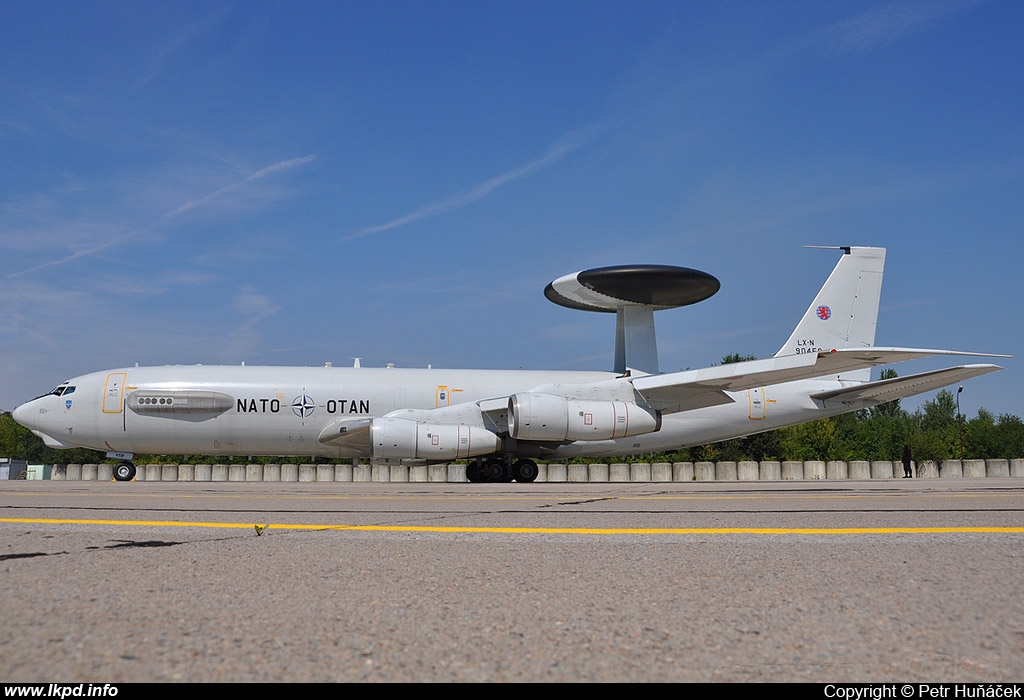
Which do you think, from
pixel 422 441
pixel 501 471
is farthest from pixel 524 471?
pixel 422 441

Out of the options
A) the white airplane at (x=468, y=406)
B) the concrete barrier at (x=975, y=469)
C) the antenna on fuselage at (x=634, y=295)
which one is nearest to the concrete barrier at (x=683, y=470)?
the antenna on fuselage at (x=634, y=295)

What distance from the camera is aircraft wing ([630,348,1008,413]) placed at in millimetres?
15719

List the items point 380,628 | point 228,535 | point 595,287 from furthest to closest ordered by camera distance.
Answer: point 595,287 < point 228,535 < point 380,628

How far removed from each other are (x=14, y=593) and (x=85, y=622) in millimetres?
800

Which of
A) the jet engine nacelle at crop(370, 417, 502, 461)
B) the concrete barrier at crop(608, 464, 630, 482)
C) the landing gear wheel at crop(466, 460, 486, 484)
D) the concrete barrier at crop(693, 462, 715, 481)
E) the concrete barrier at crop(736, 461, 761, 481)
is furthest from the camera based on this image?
the concrete barrier at crop(608, 464, 630, 482)

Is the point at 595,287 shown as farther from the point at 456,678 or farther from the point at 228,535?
the point at 456,678

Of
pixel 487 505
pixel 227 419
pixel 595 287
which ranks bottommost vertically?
pixel 487 505

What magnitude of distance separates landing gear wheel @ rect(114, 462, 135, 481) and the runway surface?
16054mm

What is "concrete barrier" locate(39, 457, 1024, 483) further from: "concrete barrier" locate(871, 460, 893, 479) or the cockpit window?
the cockpit window

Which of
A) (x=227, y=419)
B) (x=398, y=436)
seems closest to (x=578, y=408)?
(x=398, y=436)

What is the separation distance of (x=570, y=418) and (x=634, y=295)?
7.75m

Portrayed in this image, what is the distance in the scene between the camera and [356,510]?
7.74m

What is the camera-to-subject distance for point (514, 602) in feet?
10.1

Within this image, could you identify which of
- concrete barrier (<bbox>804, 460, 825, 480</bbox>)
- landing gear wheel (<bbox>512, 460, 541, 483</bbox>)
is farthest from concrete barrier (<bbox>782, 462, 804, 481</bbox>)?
landing gear wheel (<bbox>512, 460, 541, 483</bbox>)
